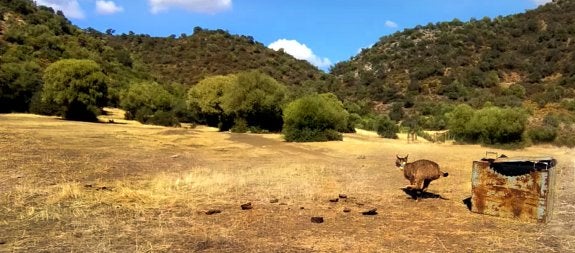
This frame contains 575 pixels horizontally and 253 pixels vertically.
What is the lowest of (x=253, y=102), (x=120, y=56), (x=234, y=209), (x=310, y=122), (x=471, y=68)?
(x=234, y=209)

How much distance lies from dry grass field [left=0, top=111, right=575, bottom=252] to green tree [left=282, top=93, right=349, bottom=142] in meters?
11.1

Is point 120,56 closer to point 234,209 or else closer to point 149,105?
point 149,105

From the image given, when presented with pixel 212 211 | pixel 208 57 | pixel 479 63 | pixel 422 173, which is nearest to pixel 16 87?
pixel 212 211

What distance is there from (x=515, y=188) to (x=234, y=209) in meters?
4.78

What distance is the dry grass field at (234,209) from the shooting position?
714 cm

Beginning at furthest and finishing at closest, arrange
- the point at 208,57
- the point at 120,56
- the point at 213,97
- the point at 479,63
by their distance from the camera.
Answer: the point at 208,57
the point at 120,56
the point at 479,63
the point at 213,97

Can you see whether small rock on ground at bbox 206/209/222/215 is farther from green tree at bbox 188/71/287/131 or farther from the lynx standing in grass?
green tree at bbox 188/71/287/131

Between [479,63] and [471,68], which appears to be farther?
[479,63]

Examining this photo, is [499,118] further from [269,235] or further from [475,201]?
[269,235]

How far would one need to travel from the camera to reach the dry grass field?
23.4 ft

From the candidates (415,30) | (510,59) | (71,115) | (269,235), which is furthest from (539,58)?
(269,235)

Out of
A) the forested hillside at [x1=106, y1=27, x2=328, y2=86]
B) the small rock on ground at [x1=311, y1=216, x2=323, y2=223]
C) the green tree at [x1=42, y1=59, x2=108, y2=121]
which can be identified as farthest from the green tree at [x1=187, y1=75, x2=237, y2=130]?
the forested hillside at [x1=106, y1=27, x2=328, y2=86]

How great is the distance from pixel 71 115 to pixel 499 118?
89.4 ft

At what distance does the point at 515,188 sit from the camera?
355 inches
